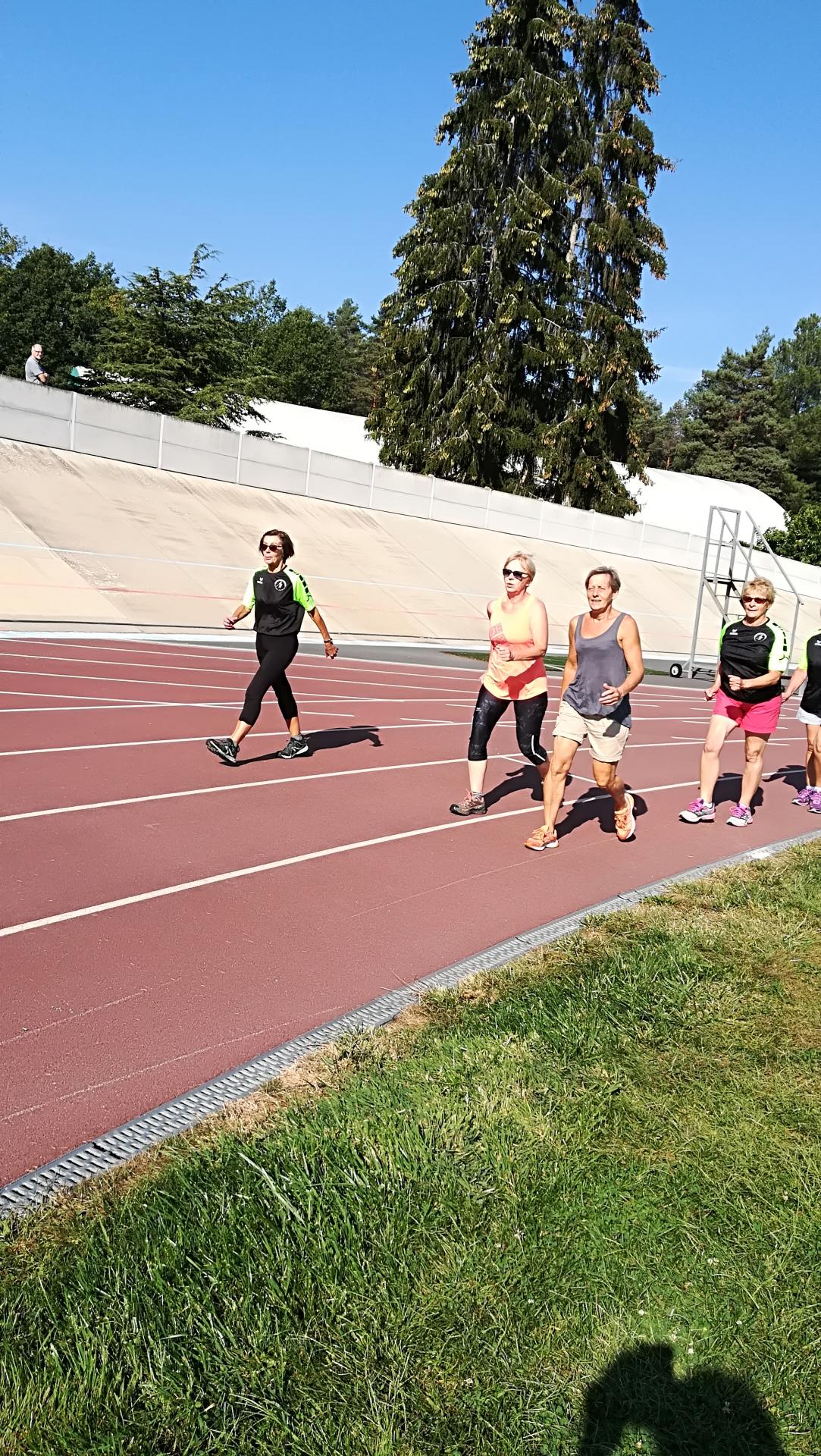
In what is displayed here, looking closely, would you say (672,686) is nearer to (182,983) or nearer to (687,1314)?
(182,983)

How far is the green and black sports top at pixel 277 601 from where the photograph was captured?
9.29m

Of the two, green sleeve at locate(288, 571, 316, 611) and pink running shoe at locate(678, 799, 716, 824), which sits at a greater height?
green sleeve at locate(288, 571, 316, 611)

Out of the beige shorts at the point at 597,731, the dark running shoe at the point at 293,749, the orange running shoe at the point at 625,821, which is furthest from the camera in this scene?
the dark running shoe at the point at 293,749

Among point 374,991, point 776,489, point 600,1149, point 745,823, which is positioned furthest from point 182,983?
point 776,489

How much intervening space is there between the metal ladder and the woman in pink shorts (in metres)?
7.72

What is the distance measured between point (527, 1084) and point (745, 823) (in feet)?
18.0

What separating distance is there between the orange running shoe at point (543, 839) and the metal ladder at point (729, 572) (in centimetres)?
952

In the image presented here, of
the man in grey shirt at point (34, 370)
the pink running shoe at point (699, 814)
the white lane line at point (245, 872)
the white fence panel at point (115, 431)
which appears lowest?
the white lane line at point (245, 872)

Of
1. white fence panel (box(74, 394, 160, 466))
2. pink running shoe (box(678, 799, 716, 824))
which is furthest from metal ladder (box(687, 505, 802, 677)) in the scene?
white fence panel (box(74, 394, 160, 466))

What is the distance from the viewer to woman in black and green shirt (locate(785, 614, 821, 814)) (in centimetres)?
956

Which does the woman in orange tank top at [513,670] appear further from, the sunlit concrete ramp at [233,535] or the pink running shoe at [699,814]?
the sunlit concrete ramp at [233,535]

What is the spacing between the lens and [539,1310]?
9.02 ft

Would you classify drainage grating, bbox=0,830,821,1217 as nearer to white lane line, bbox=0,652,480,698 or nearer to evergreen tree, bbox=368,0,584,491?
white lane line, bbox=0,652,480,698

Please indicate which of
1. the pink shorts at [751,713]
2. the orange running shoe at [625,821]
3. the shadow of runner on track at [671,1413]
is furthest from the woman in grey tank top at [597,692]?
the shadow of runner on track at [671,1413]
